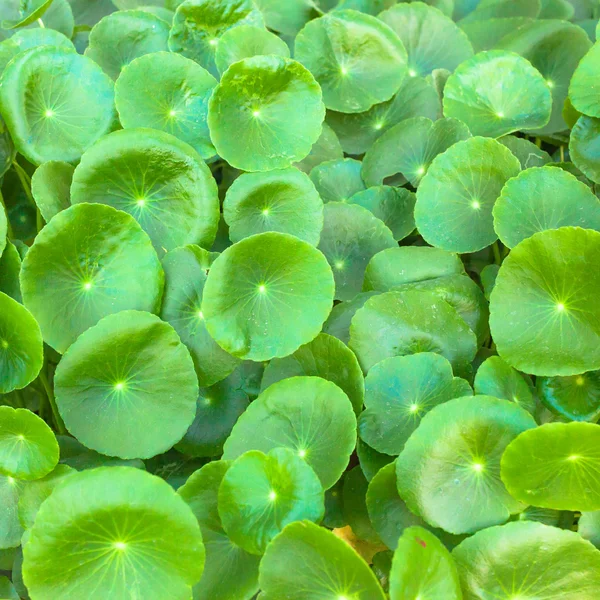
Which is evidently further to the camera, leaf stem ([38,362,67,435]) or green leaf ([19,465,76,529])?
leaf stem ([38,362,67,435])

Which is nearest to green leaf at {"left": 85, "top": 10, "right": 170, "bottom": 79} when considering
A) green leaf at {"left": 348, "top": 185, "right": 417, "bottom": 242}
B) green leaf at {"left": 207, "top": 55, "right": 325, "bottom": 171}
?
green leaf at {"left": 207, "top": 55, "right": 325, "bottom": 171}

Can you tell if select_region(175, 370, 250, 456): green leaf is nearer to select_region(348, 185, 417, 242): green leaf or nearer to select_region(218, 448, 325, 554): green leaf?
select_region(218, 448, 325, 554): green leaf

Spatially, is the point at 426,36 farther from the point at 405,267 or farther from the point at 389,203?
the point at 405,267

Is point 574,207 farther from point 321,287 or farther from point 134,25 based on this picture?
point 134,25

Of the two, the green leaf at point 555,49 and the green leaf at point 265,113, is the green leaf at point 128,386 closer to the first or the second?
the green leaf at point 265,113

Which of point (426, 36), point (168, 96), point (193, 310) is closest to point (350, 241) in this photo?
point (193, 310)

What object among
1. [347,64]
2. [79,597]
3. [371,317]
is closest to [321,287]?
[371,317]
